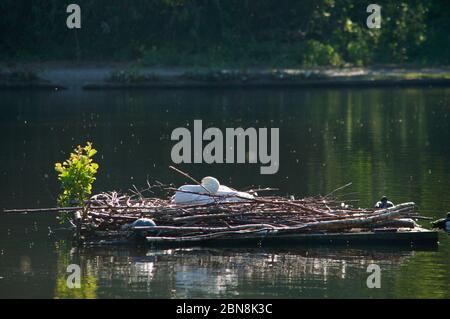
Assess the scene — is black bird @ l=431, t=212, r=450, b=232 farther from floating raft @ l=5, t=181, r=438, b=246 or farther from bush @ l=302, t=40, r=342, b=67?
bush @ l=302, t=40, r=342, b=67

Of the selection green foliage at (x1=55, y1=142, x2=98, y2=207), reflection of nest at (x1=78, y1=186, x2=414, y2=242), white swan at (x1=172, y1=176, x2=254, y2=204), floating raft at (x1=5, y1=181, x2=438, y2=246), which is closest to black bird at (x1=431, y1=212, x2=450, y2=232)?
floating raft at (x1=5, y1=181, x2=438, y2=246)

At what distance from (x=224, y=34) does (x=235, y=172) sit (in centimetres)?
2984

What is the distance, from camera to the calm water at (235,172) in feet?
59.7

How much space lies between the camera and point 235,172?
95.3ft

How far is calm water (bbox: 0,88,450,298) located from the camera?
18.2 m

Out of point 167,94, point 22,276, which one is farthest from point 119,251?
point 167,94

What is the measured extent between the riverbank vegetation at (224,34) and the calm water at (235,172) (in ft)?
17.2

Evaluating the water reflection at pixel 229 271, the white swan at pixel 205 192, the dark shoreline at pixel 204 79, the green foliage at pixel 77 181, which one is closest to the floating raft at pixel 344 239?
the water reflection at pixel 229 271

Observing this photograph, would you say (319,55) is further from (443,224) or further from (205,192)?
(205,192)

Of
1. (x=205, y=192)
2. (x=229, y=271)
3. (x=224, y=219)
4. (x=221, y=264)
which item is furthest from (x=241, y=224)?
(x=229, y=271)

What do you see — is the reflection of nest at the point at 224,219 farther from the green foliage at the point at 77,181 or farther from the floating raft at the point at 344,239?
the green foliage at the point at 77,181

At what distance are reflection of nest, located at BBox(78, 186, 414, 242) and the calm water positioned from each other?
324 mm
